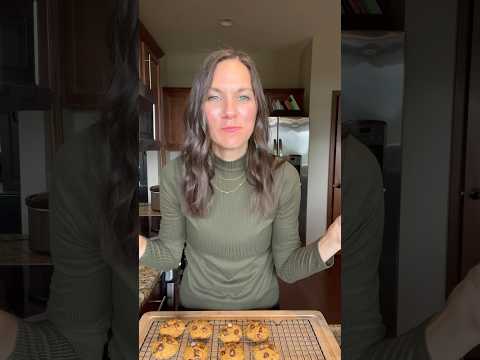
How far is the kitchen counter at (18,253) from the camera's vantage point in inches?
10.0

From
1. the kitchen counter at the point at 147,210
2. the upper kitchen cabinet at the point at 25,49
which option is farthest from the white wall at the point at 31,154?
the kitchen counter at the point at 147,210

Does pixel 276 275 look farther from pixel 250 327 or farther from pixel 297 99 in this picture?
pixel 297 99

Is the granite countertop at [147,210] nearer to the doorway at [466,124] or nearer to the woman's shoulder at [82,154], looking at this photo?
the woman's shoulder at [82,154]

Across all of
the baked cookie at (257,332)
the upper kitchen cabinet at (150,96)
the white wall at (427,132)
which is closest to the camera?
the white wall at (427,132)

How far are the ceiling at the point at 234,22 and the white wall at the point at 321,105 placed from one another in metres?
0.02

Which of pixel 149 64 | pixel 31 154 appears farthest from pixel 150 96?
pixel 31 154

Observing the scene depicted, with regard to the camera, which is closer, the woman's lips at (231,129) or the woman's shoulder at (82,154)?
the woman's shoulder at (82,154)

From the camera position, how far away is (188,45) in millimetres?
365

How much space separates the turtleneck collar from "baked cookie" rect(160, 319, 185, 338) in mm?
212


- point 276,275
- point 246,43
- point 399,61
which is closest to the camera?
point 399,61

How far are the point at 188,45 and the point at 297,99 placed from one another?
0.45 ft

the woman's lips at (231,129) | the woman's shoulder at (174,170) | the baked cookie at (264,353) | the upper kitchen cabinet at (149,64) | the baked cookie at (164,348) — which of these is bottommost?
the baked cookie at (264,353)

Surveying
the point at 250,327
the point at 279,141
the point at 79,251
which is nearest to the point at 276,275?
the point at 250,327

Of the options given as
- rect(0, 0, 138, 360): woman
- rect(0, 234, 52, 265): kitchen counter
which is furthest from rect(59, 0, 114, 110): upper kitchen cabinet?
rect(0, 234, 52, 265): kitchen counter
